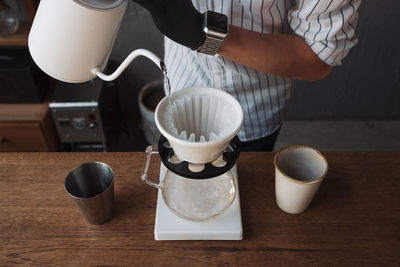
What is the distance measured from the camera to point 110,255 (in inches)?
29.5

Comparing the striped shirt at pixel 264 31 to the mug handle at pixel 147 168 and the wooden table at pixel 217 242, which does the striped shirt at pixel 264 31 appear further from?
the mug handle at pixel 147 168

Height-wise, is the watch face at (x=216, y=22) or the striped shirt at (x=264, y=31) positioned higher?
the watch face at (x=216, y=22)

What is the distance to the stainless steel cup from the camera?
76cm

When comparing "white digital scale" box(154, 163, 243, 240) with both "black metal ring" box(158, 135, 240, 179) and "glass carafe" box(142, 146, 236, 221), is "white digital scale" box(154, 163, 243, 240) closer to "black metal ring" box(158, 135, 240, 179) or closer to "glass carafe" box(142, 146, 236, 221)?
"glass carafe" box(142, 146, 236, 221)

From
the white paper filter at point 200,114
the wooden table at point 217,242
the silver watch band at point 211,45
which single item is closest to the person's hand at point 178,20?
the silver watch band at point 211,45

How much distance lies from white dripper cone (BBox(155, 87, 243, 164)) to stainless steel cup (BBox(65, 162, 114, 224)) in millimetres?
193

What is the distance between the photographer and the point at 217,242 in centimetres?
77

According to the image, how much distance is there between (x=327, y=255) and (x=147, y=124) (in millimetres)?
1348

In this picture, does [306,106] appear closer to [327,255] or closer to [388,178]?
[388,178]

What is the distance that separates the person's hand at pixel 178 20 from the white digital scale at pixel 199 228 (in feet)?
1.20

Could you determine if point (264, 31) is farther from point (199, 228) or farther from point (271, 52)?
point (199, 228)

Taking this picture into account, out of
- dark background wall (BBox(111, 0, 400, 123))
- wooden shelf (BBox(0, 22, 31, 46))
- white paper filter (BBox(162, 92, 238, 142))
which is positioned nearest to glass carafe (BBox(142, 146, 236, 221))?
white paper filter (BBox(162, 92, 238, 142))

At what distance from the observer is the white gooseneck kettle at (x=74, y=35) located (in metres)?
0.63

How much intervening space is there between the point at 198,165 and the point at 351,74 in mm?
1735
